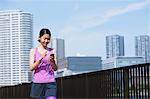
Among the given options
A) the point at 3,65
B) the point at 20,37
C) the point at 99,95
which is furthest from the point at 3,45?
the point at 99,95

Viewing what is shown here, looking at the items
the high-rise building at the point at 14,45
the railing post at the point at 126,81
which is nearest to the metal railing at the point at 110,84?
the railing post at the point at 126,81

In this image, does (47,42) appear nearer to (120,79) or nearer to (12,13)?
(120,79)

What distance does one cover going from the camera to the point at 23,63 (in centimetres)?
10506

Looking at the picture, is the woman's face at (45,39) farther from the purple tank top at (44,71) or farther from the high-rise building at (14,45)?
the high-rise building at (14,45)

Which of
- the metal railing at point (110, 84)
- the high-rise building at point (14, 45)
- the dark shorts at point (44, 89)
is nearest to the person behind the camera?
the dark shorts at point (44, 89)

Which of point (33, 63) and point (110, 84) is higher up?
point (33, 63)

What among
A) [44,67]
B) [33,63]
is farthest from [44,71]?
[33,63]

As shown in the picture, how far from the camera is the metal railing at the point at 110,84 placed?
7.89 m

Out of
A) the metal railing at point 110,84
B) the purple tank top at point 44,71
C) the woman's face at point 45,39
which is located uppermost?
the woman's face at point 45,39

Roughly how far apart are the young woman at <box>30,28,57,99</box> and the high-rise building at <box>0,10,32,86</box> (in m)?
76.9

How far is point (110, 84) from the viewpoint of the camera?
31.9 ft

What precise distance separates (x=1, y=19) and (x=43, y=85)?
140 metres

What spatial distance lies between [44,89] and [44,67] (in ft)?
1.14

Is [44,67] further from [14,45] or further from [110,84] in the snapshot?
[14,45]
